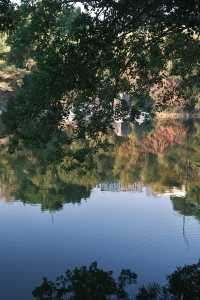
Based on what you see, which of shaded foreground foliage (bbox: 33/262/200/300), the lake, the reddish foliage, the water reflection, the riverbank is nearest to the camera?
shaded foreground foliage (bbox: 33/262/200/300)

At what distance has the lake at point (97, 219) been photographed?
62.7 feet

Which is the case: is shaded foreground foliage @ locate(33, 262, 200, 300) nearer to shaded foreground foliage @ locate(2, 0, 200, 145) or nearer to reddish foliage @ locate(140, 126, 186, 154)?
shaded foreground foliage @ locate(2, 0, 200, 145)

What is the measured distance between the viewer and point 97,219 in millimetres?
27344

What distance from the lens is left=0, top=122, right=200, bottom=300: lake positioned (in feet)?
62.7

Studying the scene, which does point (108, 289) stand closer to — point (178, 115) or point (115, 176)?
point (115, 176)

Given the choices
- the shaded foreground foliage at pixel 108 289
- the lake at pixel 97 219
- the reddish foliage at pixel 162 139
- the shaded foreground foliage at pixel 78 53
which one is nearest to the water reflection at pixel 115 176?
the lake at pixel 97 219

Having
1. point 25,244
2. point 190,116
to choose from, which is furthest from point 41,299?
point 190,116

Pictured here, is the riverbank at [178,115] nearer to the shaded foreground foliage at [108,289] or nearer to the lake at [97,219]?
the lake at [97,219]

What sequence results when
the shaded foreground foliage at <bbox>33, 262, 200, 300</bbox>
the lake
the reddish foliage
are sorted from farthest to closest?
the reddish foliage < the lake < the shaded foreground foliage at <bbox>33, 262, 200, 300</bbox>

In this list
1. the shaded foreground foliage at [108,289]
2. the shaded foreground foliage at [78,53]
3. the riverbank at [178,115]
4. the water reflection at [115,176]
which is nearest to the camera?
the shaded foreground foliage at [78,53]

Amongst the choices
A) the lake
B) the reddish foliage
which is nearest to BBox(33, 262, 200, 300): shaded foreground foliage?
the lake

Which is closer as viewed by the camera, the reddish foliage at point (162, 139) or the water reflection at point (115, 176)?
the water reflection at point (115, 176)

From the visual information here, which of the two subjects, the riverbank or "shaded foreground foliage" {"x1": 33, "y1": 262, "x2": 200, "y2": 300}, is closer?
"shaded foreground foliage" {"x1": 33, "y1": 262, "x2": 200, "y2": 300}

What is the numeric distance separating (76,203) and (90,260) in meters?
11.8
